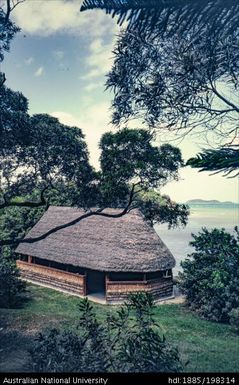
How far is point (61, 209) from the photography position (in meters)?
25.0

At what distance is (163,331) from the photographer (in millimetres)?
12781

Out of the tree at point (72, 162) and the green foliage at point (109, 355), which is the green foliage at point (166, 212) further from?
the green foliage at point (109, 355)

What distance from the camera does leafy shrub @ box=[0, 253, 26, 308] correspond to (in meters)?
16.0

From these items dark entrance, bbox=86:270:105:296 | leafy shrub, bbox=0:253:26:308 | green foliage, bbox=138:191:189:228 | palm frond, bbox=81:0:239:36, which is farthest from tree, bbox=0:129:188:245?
dark entrance, bbox=86:270:105:296

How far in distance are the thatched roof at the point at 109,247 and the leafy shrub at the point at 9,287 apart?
3.27 meters

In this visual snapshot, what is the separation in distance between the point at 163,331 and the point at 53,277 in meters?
9.80

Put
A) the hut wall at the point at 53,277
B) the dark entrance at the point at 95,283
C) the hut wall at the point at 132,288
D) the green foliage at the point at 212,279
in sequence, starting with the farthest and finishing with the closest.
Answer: the dark entrance at the point at 95,283
the hut wall at the point at 53,277
the hut wall at the point at 132,288
the green foliage at the point at 212,279

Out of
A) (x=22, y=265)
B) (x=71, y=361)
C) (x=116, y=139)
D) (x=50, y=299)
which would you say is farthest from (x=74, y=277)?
(x=71, y=361)

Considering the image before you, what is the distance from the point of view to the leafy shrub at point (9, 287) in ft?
52.4

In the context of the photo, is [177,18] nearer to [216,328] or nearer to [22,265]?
[216,328]

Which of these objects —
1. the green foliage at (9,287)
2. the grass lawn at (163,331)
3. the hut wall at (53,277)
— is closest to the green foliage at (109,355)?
the grass lawn at (163,331)

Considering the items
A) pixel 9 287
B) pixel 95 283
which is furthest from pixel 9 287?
pixel 95 283

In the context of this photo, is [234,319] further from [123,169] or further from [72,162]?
[72,162]

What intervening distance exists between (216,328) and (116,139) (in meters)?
9.40
